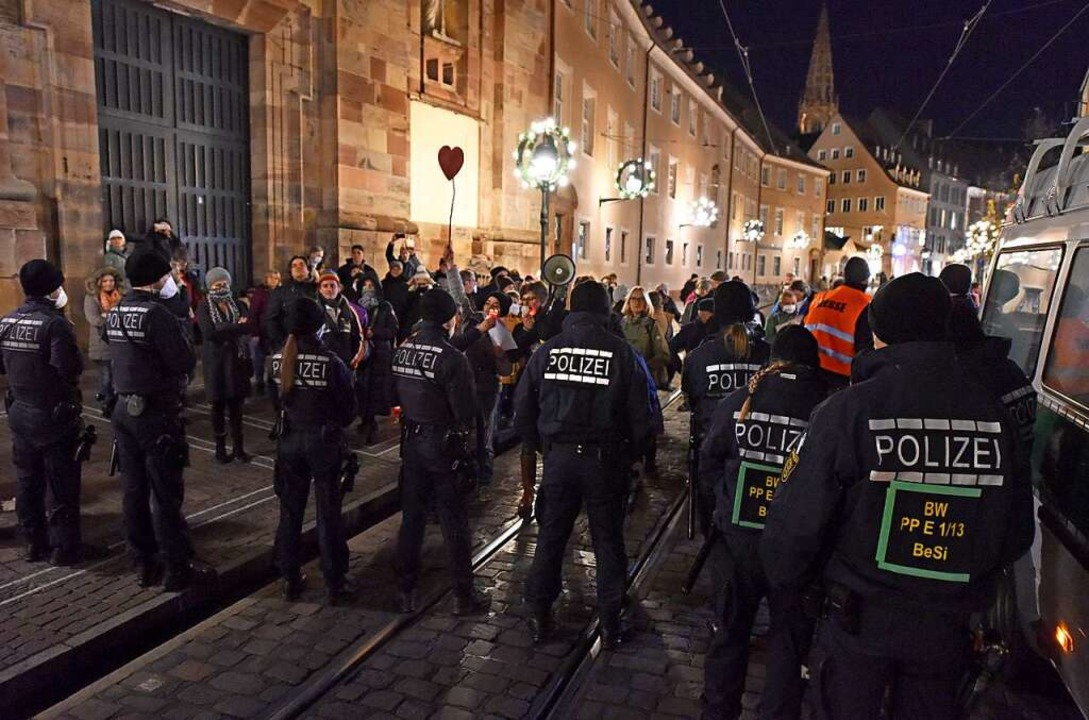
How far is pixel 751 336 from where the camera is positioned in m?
5.20

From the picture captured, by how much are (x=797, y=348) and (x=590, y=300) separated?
1.37 metres

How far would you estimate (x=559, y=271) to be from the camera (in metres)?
10.1

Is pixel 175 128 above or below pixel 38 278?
above

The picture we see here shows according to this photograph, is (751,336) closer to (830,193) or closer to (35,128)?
(35,128)

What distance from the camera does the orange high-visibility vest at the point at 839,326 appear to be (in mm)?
6441

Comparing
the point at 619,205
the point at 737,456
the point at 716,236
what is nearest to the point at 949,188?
the point at 716,236

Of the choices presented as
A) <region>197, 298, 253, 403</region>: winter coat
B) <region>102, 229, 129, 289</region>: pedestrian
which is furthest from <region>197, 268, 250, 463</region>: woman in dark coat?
<region>102, 229, 129, 289</region>: pedestrian

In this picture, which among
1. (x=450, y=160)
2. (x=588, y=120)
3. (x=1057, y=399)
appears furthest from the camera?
(x=588, y=120)

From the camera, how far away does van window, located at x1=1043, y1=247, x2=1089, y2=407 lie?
3.60 metres

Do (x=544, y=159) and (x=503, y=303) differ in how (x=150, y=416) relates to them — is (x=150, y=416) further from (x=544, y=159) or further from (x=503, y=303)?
(x=544, y=159)

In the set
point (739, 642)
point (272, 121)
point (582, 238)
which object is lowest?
point (739, 642)

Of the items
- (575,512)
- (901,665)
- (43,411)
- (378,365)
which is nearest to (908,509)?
(901,665)

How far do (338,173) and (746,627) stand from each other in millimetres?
11811

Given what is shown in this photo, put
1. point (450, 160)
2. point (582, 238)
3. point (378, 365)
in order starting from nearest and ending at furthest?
point (378, 365) < point (450, 160) < point (582, 238)
